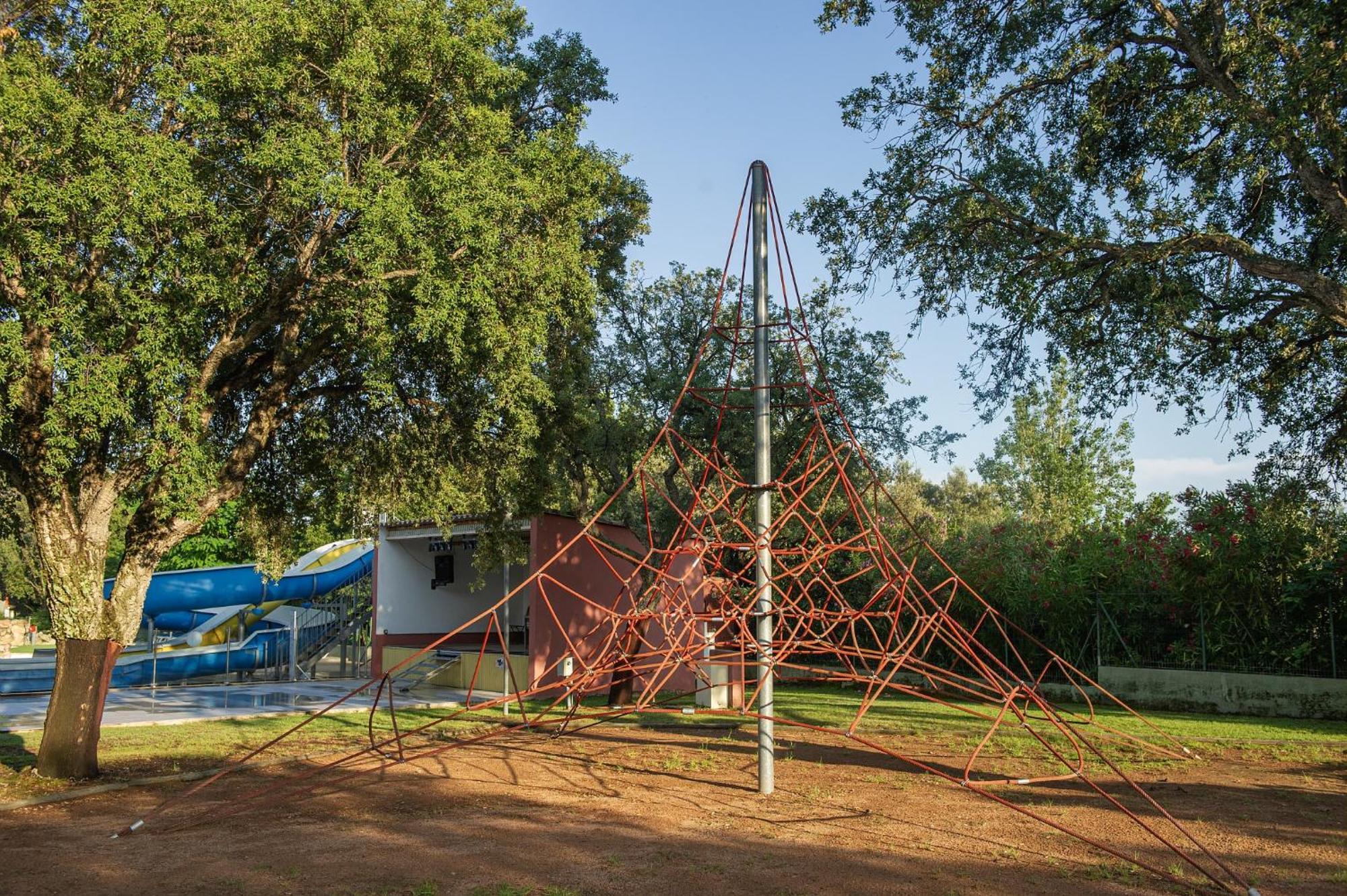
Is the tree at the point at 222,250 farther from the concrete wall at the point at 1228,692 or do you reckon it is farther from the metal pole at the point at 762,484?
the concrete wall at the point at 1228,692

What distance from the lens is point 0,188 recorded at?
23.7 feet

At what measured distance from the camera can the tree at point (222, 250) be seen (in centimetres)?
748

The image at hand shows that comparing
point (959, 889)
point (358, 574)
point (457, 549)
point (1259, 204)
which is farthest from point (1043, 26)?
point (358, 574)

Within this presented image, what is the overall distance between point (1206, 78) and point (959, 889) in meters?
9.51

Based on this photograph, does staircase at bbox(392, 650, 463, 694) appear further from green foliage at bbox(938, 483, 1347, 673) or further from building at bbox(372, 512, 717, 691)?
green foliage at bbox(938, 483, 1347, 673)

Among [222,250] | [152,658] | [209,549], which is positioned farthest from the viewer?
[209,549]

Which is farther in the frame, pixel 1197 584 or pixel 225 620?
pixel 225 620

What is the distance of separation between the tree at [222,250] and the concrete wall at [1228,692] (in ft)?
36.3

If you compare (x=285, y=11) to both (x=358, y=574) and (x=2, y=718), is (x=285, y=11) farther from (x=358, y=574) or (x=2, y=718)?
(x=358, y=574)

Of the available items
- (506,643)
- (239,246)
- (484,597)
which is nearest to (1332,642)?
(506,643)

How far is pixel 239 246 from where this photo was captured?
8383 millimetres

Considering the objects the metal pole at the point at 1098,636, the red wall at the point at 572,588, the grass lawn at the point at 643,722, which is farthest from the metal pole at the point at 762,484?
the metal pole at the point at 1098,636

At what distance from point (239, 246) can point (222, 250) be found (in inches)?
10.6

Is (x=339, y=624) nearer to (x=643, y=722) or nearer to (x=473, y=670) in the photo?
(x=473, y=670)
